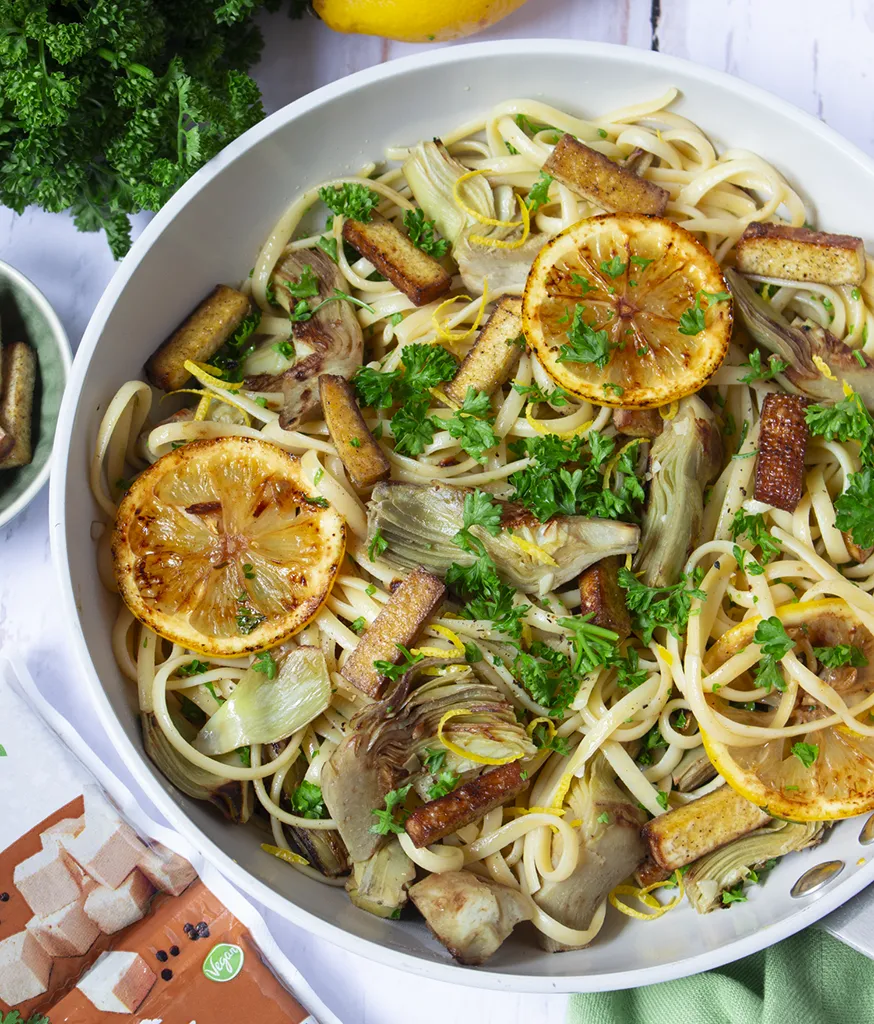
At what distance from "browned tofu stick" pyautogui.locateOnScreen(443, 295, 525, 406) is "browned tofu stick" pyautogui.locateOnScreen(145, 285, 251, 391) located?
35.7 inches

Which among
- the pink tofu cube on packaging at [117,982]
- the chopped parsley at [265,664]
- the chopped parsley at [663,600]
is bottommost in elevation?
the pink tofu cube on packaging at [117,982]

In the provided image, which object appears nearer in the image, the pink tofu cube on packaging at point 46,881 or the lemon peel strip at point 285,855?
the lemon peel strip at point 285,855

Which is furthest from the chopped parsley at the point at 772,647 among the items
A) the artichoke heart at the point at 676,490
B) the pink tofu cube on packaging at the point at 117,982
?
the pink tofu cube on packaging at the point at 117,982

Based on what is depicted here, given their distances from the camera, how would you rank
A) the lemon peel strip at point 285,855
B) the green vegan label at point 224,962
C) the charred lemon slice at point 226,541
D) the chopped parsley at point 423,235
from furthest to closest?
the green vegan label at point 224,962, the chopped parsley at point 423,235, the lemon peel strip at point 285,855, the charred lemon slice at point 226,541

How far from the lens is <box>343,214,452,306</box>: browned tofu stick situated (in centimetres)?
359

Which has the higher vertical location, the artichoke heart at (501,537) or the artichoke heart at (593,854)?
the artichoke heart at (501,537)

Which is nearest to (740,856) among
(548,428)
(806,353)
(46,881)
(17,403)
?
(548,428)

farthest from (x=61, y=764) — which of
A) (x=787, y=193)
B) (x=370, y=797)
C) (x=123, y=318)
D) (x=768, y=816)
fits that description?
(x=787, y=193)

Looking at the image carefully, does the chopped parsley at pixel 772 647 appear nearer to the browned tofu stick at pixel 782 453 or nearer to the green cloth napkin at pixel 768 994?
the browned tofu stick at pixel 782 453

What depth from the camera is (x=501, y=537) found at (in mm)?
3383

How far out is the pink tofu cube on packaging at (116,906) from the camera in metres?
4.21

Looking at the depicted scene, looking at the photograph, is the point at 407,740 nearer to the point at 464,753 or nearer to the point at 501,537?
the point at 464,753

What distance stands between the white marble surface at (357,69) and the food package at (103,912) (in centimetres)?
12

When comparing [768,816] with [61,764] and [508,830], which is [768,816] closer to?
[508,830]
